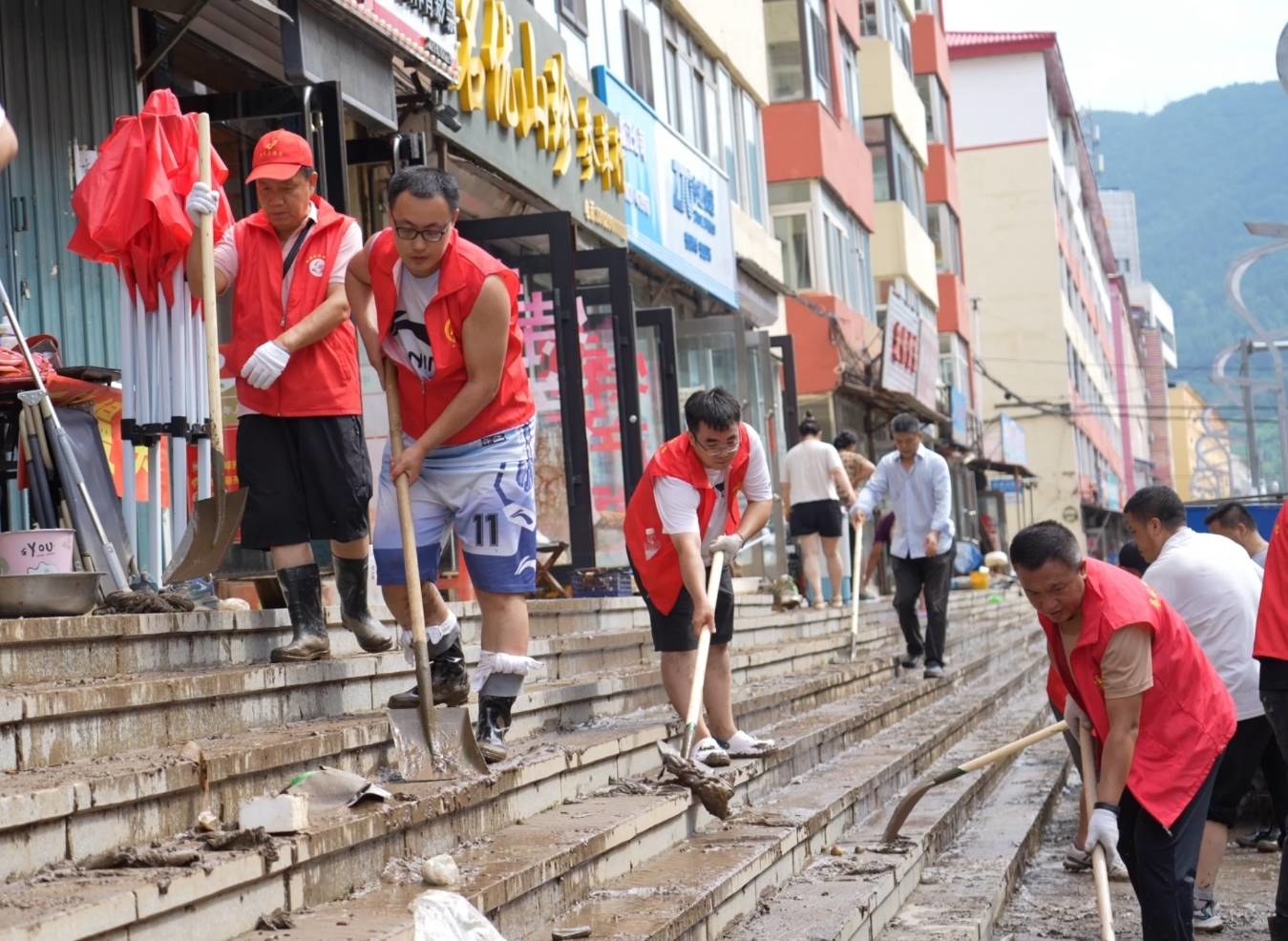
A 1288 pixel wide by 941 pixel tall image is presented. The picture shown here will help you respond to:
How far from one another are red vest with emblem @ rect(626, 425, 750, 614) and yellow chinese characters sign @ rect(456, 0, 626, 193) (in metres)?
5.31

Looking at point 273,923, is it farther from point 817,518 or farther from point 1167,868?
point 817,518

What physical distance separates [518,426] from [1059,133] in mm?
59213

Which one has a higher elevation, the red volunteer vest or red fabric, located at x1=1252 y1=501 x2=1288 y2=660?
the red volunteer vest

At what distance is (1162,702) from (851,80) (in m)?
27.4

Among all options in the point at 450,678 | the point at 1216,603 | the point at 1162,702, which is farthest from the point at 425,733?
the point at 1216,603

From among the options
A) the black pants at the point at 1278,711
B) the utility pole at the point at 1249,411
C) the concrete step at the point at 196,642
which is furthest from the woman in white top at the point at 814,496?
the utility pole at the point at 1249,411

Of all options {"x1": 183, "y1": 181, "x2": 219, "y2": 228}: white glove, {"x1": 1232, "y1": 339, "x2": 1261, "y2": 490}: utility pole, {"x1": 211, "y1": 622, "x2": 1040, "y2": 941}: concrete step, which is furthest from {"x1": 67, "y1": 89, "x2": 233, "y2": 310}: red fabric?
{"x1": 1232, "y1": 339, "x2": 1261, "y2": 490}: utility pole

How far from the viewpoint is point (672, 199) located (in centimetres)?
1833

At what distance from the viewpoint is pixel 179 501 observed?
7676 mm

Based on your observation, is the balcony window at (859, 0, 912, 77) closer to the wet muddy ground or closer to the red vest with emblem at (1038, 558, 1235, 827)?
the wet muddy ground

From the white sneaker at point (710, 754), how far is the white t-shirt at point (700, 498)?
0.82m

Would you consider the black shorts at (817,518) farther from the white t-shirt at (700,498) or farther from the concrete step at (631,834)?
the white t-shirt at (700,498)

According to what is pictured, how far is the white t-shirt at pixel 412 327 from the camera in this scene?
6.12m

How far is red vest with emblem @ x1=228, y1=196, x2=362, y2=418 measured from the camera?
6.41 meters
